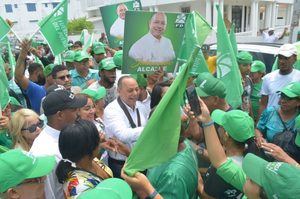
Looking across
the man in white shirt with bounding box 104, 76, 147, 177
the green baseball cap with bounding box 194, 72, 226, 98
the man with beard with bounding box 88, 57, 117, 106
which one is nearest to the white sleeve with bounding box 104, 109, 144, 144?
the man in white shirt with bounding box 104, 76, 147, 177

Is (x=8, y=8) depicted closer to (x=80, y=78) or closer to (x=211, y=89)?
(x=80, y=78)

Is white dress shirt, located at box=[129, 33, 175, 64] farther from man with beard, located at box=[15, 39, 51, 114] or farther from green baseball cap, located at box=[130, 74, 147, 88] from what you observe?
man with beard, located at box=[15, 39, 51, 114]

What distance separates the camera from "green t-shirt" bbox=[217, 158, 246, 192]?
2215mm

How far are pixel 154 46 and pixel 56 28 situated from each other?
2110 millimetres

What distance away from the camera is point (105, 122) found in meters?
3.50

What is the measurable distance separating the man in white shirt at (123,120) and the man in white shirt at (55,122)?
2.05 feet

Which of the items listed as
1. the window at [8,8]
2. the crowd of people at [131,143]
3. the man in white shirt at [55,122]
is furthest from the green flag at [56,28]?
the window at [8,8]

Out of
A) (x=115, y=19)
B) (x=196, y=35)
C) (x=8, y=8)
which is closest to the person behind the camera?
(x=196, y=35)

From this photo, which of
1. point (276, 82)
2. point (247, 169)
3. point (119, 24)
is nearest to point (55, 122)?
point (247, 169)

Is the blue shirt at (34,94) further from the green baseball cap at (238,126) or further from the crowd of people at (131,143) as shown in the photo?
the green baseball cap at (238,126)

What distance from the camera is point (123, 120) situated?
11.4 feet

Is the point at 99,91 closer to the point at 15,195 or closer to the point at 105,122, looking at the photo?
the point at 105,122

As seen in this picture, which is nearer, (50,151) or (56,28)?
(50,151)

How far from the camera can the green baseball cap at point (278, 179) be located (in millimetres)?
1542
